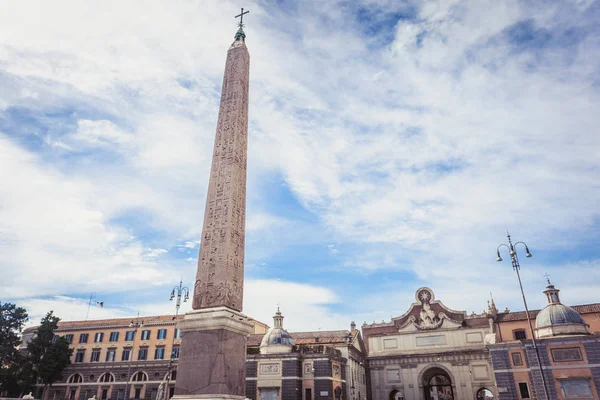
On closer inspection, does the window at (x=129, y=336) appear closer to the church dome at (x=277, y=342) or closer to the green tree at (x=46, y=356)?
the green tree at (x=46, y=356)

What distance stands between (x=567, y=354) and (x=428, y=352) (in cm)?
1291

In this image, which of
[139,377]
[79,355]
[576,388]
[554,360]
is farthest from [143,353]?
[576,388]

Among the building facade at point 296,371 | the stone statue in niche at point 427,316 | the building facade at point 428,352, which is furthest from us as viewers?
the stone statue in niche at point 427,316

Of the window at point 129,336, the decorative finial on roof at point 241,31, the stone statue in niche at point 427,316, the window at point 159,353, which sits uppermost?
the decorative finial on roof at point 241,31

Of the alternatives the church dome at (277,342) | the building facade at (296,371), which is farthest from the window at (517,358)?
the church dome at (277,342)

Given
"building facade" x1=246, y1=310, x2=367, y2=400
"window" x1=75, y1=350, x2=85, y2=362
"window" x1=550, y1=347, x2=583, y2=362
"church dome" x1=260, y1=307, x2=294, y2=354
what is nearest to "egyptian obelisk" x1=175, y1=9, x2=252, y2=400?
"building facade" x1=246, y1=310, x2=367, y2=400

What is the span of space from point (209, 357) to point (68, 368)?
130 ft

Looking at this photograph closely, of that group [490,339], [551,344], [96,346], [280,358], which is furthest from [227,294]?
[96,346]

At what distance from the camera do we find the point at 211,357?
30.3ft

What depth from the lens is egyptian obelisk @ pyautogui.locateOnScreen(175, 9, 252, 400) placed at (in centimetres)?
922

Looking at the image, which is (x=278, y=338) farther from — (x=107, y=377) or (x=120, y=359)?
(x=107, y=377)

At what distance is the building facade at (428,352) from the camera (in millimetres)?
36969

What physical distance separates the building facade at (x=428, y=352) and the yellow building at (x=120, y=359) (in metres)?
19.5

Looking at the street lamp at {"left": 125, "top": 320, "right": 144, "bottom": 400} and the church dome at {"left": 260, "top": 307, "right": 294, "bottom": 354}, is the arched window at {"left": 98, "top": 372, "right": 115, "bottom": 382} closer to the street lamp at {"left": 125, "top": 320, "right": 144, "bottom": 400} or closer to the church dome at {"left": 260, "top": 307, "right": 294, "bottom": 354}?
the street lamp at {"left": 125, "top": 320, "right": 144, "bottom": 400}
